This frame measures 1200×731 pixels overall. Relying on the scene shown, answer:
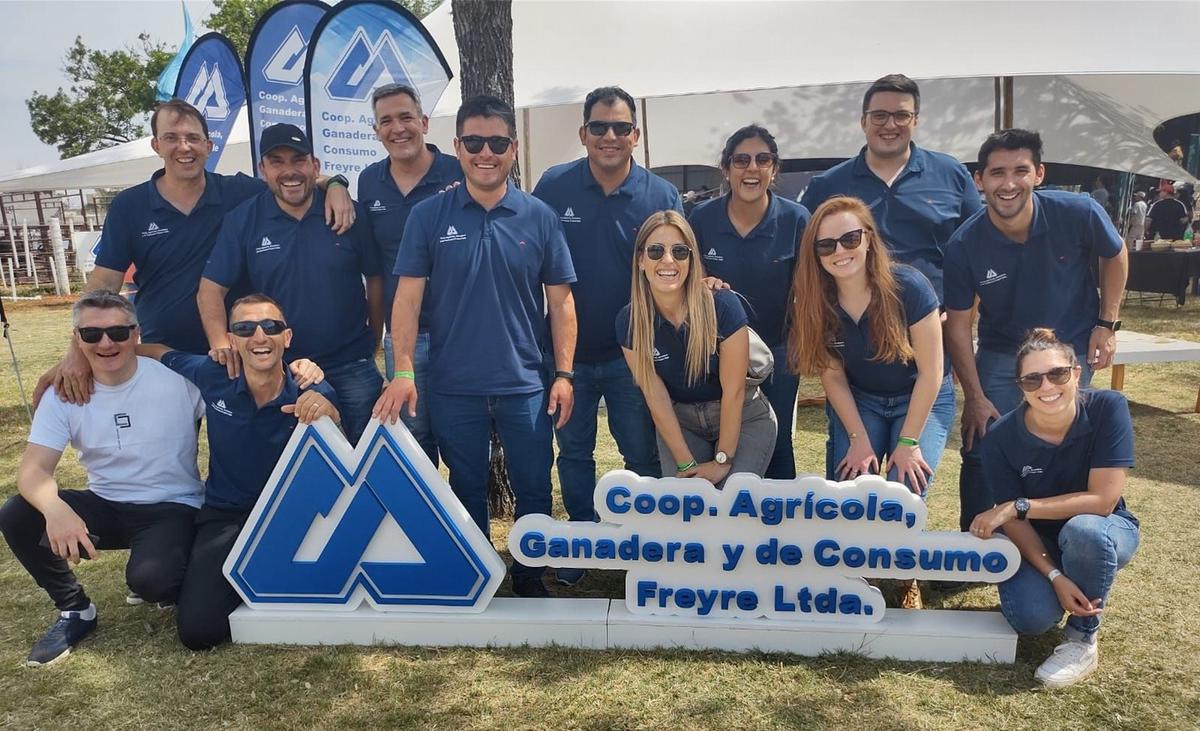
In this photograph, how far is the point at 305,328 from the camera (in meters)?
3.29

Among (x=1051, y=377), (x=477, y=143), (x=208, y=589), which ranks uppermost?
(x=477, y=143)

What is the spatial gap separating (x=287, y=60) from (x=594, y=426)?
14.1 ft

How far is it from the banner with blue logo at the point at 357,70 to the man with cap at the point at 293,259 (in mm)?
1963

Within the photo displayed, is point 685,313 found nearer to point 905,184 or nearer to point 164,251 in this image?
point 905,184

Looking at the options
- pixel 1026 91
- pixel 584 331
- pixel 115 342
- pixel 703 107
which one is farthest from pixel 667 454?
pixel 1026 91

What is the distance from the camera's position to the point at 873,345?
116 inches

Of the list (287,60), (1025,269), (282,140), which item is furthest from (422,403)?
(287,60)

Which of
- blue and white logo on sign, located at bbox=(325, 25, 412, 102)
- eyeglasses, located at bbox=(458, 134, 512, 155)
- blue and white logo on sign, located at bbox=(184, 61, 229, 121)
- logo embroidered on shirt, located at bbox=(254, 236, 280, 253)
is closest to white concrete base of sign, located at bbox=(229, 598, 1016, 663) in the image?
logo embroidered on shirt, located at bbox=(254, 236, 280, 253)

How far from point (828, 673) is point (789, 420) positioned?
108 centimetres

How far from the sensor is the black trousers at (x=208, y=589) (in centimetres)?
299

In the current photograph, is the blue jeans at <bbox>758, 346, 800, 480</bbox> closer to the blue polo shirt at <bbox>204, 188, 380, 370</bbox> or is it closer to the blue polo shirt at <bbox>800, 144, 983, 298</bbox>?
Result: the blue polo shirt at <bbox>800, 144, 983, 298</bbox>

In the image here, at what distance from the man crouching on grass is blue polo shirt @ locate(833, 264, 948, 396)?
76.9 inches

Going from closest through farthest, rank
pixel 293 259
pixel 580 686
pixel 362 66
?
pixel 580 686, pixel 293 259, pixel 362 66

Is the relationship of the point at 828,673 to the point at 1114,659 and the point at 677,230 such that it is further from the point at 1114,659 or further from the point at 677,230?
the point at 677,230
